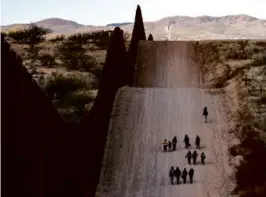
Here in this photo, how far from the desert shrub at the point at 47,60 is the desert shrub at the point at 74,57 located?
1.10 m

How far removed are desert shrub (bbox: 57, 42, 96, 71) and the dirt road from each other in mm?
5324

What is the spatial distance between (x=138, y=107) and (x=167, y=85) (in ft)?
33.4

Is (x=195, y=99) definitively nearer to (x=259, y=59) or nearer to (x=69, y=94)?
(x=69, y=94)

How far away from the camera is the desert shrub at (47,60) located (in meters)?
54.6

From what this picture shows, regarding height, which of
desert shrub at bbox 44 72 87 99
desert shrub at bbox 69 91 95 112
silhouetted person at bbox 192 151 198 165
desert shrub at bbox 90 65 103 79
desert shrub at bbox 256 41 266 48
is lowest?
silhouetted person at bbox 192 151 198 165

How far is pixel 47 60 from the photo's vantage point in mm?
56500

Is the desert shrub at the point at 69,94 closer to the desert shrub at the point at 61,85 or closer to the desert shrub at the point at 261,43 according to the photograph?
the desert shrub at the point at 61,85

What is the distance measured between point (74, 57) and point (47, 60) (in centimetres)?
377

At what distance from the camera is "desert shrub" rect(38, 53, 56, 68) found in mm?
54638

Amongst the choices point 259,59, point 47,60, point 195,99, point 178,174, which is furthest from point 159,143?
point 259,59

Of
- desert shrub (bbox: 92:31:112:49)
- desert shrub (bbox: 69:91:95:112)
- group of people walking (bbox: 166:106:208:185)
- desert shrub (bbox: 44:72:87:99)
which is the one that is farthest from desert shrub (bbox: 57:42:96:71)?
group of people walking (bbox: 166:106:208:185)

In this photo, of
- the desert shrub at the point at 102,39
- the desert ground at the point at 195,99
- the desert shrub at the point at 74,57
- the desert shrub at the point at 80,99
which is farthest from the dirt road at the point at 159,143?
the desert shrub at the point at 102,39

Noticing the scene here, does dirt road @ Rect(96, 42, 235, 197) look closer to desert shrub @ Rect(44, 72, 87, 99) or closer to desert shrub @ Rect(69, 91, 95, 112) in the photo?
desert shrub @ Rect(69, 91, 95, 112)

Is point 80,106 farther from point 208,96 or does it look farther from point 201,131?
point 208,96
